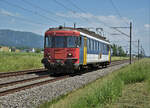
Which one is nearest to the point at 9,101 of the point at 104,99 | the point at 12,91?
the point at 12,91

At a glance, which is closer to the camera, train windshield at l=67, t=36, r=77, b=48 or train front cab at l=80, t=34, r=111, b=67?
train windshield at l=67, t=36, r=77, b=48

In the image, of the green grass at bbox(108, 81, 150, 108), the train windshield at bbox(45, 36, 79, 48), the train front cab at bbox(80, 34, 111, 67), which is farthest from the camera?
the train front cab at bbox(80, 34, 111, 67)

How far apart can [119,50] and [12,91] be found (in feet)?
472

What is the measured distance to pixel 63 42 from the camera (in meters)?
14.9

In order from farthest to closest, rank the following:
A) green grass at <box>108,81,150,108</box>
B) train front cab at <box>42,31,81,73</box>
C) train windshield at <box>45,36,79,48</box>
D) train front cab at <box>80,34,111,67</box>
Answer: train front cab at <box>80,34,111,67</box> < train windshield at <box>45,36,79,48</box> < train front cab at <box>42,31,81,73</box> < green grass at <box>108,81,150,108</box>

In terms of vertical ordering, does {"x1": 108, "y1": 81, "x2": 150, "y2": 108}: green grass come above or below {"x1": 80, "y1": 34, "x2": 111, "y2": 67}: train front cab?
below

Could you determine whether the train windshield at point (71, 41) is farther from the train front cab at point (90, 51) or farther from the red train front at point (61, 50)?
the train front cab at point (90, 51)

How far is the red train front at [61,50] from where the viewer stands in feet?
47.4

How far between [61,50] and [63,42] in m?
0.61

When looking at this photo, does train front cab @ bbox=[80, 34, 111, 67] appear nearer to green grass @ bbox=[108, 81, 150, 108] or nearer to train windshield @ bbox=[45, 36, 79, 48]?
train windshield @ bbox=[45, 36, 79, 48]

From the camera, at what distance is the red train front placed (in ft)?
47.4

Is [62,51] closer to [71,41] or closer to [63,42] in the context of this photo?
[63,42]

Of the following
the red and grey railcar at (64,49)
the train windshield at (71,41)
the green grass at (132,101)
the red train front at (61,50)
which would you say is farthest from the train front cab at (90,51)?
the green grass at (132,101)

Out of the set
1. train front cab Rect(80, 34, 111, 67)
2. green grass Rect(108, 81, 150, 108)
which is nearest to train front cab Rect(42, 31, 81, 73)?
train front cab Rect(80, 34, 111, 67)
